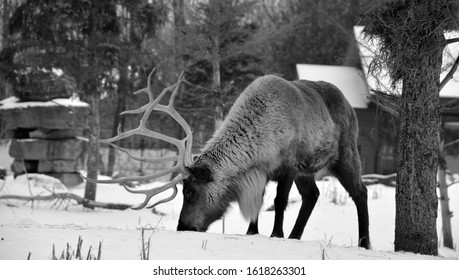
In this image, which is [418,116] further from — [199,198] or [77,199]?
[77,199]

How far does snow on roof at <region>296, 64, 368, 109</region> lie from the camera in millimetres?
18266

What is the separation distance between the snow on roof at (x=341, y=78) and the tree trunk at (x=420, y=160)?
12957 mm

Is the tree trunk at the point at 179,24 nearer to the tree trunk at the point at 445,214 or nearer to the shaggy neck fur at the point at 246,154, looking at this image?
the tree trunk at the point at 445,214

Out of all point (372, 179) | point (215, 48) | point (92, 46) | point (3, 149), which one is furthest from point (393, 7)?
point (3, 149)

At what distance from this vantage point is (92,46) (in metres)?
10.2

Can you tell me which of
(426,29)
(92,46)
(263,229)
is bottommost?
(263,229)

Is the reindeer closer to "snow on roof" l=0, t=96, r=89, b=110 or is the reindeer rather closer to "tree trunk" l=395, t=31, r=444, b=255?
"tree trunk" l=395, t=31, r=444, b=255

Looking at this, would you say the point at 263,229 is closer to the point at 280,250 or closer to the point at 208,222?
the point at 208,222

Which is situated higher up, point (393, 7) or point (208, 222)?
point (393, 7)

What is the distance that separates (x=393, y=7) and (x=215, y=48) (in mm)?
7826

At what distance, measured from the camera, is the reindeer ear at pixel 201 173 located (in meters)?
5.11

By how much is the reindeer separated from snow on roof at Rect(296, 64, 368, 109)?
1225 centimetres

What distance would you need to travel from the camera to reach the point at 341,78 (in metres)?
19.1

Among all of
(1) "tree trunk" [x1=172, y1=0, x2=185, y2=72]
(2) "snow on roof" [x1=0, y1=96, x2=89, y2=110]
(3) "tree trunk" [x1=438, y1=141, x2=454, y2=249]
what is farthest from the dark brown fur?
(2) "snow on roof" [x1=0, y1=96, x2=89, y2=110]
